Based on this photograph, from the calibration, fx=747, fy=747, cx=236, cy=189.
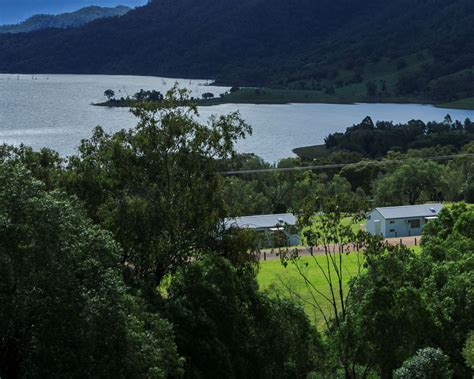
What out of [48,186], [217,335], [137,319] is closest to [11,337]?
[137,319]

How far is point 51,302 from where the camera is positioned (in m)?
8.95

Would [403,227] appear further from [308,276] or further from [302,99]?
[302,99]

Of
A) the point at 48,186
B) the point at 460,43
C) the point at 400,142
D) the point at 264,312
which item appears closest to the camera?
the point at 264,312

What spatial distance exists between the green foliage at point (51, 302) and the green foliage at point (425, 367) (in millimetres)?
4861

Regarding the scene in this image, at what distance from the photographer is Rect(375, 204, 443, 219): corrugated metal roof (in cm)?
4100

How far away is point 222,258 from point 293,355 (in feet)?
7.39

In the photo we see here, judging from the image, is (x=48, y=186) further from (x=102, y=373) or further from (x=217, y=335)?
(x=102, y=373)

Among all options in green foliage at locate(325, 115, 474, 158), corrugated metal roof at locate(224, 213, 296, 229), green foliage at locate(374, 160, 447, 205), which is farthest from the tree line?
green foliage at locate(325, 115, 474, 158)

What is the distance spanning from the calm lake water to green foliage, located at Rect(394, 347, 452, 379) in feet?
176

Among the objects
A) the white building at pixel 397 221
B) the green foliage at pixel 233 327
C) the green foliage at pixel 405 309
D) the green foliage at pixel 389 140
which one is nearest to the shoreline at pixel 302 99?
the green foliage at pixel 389 140

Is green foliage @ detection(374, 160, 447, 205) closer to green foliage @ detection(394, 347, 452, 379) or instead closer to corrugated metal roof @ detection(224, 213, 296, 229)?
corrugated metal roof @ detection(224, 213, 296, 229)

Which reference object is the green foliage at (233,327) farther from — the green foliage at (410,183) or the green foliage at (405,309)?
the green foliage at (410,183)

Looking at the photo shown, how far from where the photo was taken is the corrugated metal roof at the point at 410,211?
41000 millimetres

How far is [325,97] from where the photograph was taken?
168000 millimetres
